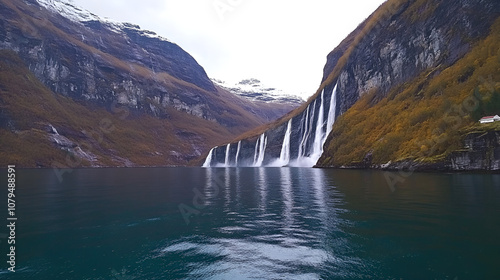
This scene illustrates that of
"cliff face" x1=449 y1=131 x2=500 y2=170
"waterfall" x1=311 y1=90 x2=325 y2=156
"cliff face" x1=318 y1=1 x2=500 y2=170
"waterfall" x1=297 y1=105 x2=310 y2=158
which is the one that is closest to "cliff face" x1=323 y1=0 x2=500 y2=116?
"cliff face" x1=318 y1=1 x2=500 y2=170

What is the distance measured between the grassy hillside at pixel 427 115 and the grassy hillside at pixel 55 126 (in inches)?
4519

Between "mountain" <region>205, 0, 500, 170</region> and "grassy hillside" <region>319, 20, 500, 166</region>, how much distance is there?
0.22 m

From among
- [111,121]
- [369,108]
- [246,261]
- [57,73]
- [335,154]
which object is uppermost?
[57,73]

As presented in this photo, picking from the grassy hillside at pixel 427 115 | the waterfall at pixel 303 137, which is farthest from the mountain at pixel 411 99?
the waterfall at pixel 303 137

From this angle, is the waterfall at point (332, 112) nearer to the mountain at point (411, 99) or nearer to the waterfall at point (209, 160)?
the mountain at point (411, 99)

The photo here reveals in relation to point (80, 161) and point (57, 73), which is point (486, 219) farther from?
point (57, 73)

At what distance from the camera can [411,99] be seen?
250ft

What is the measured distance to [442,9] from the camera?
276 feet

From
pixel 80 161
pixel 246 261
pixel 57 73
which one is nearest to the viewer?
pixel 246 261

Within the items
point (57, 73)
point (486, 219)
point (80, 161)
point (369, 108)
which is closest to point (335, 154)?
point (369, 108)

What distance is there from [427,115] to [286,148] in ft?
232

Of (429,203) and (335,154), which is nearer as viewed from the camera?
(429,203)

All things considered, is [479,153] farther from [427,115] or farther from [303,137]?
[303,137]

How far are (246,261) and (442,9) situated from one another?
101476 millimetres
